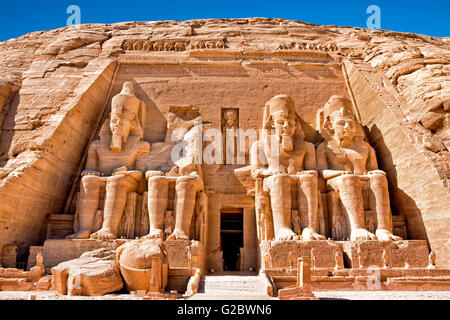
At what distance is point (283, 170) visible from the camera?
8.42 m

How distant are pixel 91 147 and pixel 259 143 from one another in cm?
362

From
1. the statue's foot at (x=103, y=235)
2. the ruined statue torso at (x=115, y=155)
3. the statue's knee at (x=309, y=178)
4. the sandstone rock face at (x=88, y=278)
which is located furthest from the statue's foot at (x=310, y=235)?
the ruined statue torso at (x=115, y=155)

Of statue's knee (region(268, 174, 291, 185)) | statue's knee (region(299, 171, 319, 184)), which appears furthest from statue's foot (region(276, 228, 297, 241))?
statue's knee (region(299, 171, 319, 184))

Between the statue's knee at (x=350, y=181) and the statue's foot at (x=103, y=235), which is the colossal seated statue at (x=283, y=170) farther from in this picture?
the statue's foot at (x=103, y=235)

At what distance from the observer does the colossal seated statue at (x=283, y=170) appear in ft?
25.4

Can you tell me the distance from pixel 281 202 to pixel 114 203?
3.19 m

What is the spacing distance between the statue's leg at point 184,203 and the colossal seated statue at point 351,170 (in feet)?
8.92

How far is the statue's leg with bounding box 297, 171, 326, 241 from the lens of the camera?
7762 millimetres

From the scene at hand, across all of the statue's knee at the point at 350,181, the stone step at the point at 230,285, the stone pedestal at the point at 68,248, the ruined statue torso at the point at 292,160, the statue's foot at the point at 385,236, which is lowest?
the stone step at the point at 230,285

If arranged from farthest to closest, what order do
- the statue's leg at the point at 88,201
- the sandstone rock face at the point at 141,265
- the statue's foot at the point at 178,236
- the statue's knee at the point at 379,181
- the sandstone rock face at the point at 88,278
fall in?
the statue's knee at the point at 379,181 < the statue's leg at the point at 88,201 < the statue's foot at the point at 178,236 < the sandstone rock face at the point at 141,265 < the sandstone rock face at the point at 88,278

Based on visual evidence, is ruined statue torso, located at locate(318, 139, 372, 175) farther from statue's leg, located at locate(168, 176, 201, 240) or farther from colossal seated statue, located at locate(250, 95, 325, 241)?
statue's leg, located at locate(168, 176, 201, 240)

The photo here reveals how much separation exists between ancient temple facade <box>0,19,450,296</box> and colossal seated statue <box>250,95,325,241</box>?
0.03m

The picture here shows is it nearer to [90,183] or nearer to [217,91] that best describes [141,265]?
[90,183]

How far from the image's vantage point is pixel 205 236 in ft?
26.8
